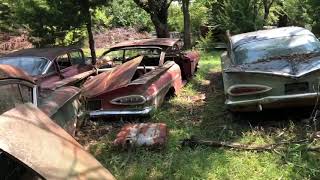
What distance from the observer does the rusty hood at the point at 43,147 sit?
144 inches

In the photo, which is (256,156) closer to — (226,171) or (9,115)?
(226,171)

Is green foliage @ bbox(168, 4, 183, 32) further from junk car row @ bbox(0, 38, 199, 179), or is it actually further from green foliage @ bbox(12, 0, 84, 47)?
junk car row @ bbox(0, 38, 199, 179)

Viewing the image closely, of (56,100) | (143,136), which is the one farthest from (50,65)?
(143,136)

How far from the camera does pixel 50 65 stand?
9492 millimetres

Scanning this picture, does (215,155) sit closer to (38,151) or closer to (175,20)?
(38,151)

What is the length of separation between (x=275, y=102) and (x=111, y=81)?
2929 mm

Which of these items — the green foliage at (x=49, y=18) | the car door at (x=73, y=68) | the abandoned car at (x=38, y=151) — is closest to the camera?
the abandoned car at (x=38, y=151)

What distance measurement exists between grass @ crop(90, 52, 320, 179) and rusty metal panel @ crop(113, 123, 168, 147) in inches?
4.7

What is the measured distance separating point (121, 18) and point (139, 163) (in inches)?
853

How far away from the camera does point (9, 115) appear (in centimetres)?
418

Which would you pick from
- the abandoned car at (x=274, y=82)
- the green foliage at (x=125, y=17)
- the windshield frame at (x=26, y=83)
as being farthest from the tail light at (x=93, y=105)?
the green foliage at (x=125, y=17)

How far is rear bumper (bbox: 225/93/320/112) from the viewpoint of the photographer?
6742 mm

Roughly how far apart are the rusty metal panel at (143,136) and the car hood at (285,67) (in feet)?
4.84

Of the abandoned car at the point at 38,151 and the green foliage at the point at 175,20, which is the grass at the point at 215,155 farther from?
the green foliage at the point at 175,20
